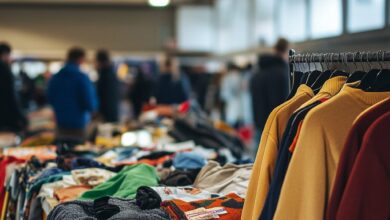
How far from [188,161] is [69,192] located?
0.66 meters

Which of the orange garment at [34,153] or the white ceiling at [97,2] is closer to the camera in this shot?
the orange garment at [34,153]

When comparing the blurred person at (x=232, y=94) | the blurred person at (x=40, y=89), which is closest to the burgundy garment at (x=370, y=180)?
the blurred person at (x=232, y=94)

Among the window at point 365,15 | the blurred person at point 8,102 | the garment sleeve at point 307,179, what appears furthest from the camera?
the blurred person at point 8,102

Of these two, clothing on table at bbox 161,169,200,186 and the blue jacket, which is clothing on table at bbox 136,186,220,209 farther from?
the blue jacket

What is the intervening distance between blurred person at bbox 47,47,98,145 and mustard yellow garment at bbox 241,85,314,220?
14.0 feet

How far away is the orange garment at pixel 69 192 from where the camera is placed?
246 cm

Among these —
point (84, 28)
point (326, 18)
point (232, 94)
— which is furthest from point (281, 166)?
point (84, 28)

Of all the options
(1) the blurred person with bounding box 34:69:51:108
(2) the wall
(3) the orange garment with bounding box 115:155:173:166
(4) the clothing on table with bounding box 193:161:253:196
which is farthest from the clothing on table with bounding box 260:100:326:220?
(2) the wall

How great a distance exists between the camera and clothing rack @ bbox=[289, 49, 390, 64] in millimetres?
1703

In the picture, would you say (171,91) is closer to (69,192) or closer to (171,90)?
(171,90)

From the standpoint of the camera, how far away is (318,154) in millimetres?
1584

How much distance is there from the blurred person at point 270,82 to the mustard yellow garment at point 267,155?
171 inches

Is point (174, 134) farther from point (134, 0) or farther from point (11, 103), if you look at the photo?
point (134, 0)

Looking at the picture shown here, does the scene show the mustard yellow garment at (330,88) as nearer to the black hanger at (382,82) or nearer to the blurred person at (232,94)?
the black hanger at (382,82)
